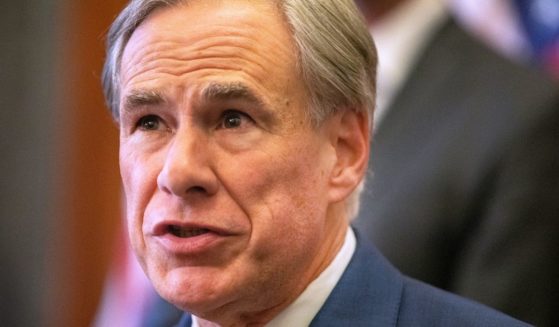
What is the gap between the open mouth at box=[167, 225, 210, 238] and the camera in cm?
251

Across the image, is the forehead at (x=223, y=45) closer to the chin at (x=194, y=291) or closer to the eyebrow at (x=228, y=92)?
the eyebrow at (x=228, y=92)

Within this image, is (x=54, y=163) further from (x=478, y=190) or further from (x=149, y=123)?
(x=149, y=123)

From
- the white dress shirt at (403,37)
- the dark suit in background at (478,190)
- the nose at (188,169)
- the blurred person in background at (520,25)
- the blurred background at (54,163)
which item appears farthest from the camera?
the blurred background at (54,163)

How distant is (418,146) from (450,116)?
0.40 ft

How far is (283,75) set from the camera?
2.54 metres

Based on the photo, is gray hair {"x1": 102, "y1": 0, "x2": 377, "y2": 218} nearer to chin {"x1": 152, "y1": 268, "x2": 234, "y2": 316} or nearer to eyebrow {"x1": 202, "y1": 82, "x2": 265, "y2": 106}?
eyebrow {"x1": 202, "y1": 82, "x2": 265, "y2": 106}

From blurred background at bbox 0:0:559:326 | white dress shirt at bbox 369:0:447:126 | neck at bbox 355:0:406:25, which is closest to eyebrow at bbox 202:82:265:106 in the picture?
white dress shirt at bbox 369:0:447:126

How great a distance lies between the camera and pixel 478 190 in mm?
3527

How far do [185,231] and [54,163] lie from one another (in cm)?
332

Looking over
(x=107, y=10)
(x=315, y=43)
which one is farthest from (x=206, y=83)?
(x=107, y=10)

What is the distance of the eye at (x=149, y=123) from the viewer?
2.61 m

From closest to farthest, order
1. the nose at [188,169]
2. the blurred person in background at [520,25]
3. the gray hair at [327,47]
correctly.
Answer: the nose at [188,169] → the gray hair at [327,47] → the blurred person in background at [520,25]

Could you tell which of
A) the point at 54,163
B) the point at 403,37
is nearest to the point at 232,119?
the point at 403,37

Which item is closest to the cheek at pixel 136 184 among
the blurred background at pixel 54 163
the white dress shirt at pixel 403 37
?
the white dress shirt at pixel 403 37
